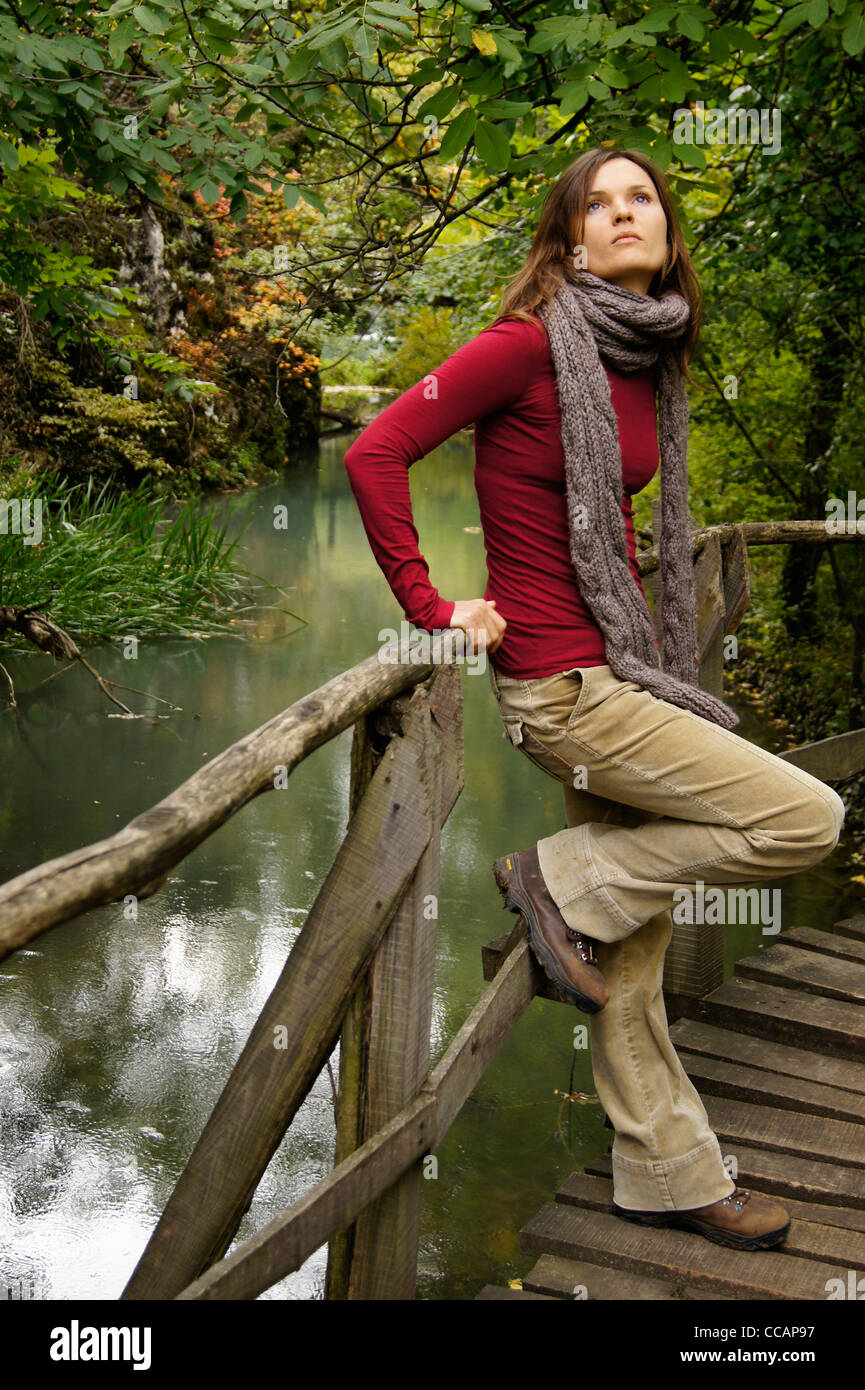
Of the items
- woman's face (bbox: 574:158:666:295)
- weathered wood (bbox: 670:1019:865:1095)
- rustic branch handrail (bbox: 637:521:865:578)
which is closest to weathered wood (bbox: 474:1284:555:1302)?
weathered wood (bbox: 670:1019:865:1095)

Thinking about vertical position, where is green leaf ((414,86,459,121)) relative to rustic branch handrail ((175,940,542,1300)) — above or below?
above

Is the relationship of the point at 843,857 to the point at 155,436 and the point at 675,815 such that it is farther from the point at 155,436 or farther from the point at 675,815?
the point at 155,436

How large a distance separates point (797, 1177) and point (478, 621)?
147 centimetres

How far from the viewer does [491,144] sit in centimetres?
396

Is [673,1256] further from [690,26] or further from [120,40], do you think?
[120,40]

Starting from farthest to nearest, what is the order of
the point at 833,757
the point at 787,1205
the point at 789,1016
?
the point at 833,757 < the point at 789,1016 < the point at 787,1205

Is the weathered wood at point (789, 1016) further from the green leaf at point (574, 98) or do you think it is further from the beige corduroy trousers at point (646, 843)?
the green leaf at point (574, 98)

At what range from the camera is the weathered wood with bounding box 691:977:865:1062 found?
3576mm

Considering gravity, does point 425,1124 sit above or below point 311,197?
below

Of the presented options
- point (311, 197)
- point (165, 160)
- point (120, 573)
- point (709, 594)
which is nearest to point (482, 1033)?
point (709, 594)

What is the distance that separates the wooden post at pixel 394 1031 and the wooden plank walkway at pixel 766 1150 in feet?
0.78

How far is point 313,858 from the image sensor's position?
19.6 feet

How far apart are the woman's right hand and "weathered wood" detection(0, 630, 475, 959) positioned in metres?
0.12

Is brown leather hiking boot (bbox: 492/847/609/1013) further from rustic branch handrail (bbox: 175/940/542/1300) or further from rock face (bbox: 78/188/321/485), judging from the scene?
rock face (bbox: 78/188/321/485)
